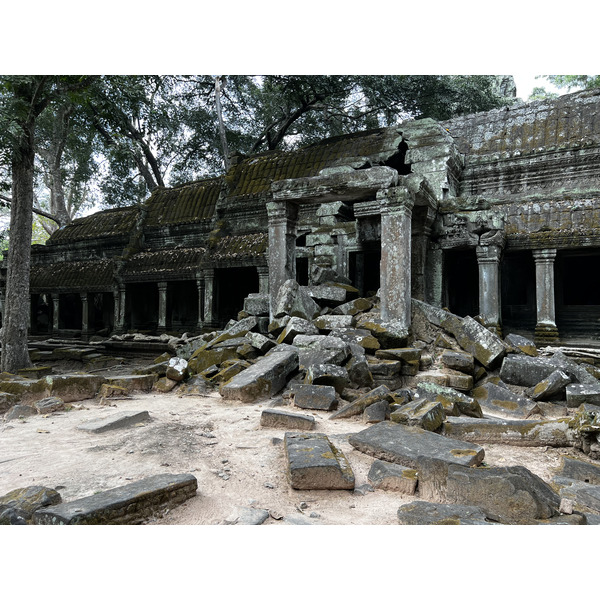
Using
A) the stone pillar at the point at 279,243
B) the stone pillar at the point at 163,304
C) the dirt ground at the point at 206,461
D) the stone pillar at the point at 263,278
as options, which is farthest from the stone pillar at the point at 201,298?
the dirt ground at the point at 206,461

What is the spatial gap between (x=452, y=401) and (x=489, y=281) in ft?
16.9

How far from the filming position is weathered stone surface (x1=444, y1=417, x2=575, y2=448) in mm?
3623

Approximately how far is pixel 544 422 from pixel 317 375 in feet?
7.44

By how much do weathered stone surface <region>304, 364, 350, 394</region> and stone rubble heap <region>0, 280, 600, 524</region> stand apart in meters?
0.01

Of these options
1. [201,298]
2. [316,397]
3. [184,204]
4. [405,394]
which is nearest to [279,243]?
[316,397]

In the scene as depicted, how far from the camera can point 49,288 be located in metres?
16.0

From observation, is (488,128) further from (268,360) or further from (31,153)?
(31,153)

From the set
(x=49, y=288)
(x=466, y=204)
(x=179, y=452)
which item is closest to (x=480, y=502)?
(x=179, y=452)

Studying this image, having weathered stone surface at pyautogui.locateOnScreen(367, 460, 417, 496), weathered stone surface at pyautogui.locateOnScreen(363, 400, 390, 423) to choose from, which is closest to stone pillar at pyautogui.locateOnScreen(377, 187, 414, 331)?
weathered stone surface at pyautogui.locateOnScreen(363, 400, 390, 423)

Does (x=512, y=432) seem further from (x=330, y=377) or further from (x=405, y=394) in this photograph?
(x=330, y=377)

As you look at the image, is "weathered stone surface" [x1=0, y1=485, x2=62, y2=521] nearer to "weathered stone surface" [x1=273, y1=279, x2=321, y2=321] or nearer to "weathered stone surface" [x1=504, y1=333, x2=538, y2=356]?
"weathered stone surface" [x1=273, y1=279, x2=321, y2=321]

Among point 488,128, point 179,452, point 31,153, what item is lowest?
point 179,452

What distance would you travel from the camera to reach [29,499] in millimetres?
2283

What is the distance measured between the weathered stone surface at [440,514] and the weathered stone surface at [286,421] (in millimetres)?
1648
